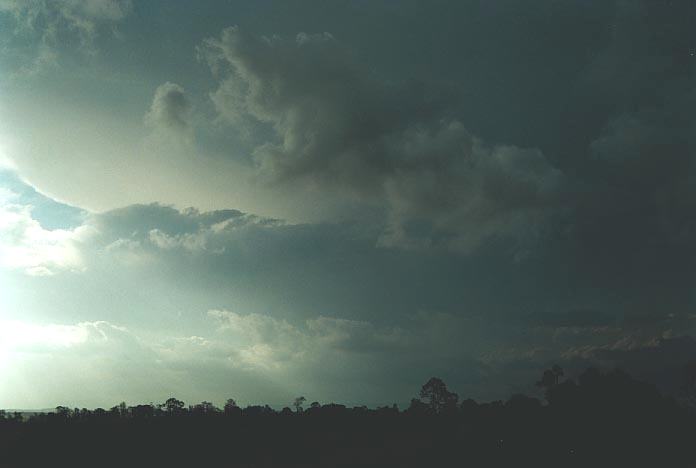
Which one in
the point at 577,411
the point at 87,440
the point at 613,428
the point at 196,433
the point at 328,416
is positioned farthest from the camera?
the point at 328,416

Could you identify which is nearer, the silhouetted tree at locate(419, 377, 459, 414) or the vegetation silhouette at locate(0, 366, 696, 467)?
the vegetation silhouette at locate(0, 366, 696, 467)

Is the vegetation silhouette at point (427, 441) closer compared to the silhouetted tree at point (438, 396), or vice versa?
the vegetation silhouette at point (427, 441)

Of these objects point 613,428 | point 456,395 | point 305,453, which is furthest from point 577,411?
point 456,395

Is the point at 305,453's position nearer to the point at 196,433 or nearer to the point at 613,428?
the point at 196,433

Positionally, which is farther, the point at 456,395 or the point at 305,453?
the point at 456,395

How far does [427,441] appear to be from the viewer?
86.4m

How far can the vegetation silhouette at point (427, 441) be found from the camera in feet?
209

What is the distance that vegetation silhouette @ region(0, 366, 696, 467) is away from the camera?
63688mm

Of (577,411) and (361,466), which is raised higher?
(577,411)

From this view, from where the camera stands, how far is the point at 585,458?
62.4 meters

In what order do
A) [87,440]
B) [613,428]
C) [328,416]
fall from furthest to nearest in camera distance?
[328,416] < [87,440] < [613,428]

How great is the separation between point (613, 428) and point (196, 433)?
221ft

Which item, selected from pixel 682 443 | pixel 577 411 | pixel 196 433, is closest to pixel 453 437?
pixel 577 411

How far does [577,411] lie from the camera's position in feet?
261
